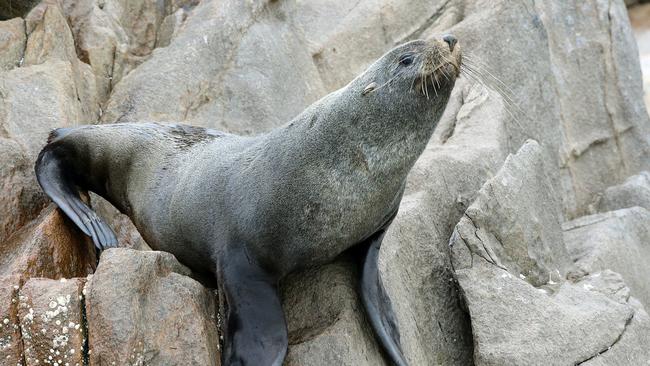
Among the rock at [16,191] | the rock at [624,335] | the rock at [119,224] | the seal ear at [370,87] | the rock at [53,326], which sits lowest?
the rock at [119,224]

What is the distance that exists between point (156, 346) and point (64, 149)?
7.74 feet

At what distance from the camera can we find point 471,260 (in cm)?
615

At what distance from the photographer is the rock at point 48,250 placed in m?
5.46

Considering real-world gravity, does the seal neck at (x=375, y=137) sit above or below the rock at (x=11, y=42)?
above

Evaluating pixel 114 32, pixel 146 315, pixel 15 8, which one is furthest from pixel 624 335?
pixel 15 8

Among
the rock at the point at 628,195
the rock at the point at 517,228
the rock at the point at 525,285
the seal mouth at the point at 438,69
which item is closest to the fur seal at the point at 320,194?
the seal mouth at the point at 438,69

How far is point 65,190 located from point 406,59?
8.77 feet

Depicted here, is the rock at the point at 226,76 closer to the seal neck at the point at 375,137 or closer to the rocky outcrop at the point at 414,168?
the rocky outcrop at the point at 414,168

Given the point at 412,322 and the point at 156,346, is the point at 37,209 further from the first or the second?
the point at 412,322

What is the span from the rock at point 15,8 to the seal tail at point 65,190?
5.42ft

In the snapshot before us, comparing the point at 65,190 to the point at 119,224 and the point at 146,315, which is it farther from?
the point at 146,315

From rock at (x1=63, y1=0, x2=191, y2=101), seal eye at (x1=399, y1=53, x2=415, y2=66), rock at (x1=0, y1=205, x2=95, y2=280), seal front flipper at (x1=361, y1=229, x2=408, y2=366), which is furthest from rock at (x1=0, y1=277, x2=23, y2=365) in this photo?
rock at (x1=63, y1=0, x2=191, y2=101)

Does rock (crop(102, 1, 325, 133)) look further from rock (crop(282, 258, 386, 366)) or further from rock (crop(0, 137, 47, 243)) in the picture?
rock (crop(282, 258, 386, 366))

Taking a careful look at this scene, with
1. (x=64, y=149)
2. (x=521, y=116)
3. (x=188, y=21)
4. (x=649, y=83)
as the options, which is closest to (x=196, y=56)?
(x=188, y=21)
